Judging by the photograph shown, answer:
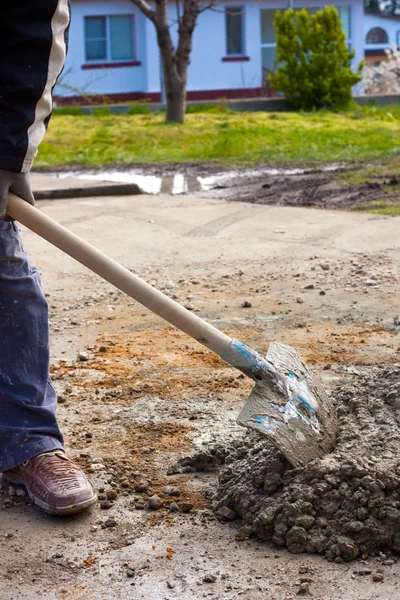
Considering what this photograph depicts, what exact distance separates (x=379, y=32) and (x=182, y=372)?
128 ft

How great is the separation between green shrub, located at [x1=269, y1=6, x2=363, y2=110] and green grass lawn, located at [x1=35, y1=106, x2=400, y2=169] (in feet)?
4.89

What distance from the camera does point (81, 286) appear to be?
5117 millimetres

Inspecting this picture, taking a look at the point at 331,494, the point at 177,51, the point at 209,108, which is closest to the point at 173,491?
the point at 331,494

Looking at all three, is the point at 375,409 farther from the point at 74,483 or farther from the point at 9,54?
the point at 9,54

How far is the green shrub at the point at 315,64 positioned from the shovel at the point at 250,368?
53.7ft

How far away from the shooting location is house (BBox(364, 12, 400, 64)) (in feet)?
122

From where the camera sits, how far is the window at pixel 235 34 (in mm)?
25622

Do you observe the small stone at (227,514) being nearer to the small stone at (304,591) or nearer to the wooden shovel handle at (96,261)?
the small stone at (304,591)

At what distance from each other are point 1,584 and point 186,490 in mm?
645

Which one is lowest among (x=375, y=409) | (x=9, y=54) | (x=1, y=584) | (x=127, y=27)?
(x=1, y=584)

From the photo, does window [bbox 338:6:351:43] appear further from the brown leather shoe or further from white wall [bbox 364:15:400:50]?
the brown leather shoe

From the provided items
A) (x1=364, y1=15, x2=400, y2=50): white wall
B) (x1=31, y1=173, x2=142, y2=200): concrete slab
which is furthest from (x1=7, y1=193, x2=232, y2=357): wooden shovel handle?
(x1=364, y1=15, x2=400, y2=50): white wall

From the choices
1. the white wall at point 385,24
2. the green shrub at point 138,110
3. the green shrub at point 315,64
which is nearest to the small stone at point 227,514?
the green shrub at point 138,110

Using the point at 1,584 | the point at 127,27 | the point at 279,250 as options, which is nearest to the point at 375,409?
the point at 1,584
